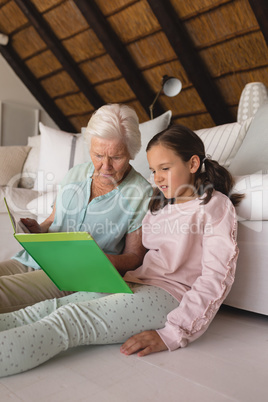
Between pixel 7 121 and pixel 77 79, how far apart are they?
114 centimetres

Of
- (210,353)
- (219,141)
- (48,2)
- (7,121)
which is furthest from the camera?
(7,121)

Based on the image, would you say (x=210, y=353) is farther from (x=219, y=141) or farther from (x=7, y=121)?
(x=7, y=121)

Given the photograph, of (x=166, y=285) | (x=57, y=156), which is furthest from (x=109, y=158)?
(x=57, y=156)

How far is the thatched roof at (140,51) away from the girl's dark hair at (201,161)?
1.97 metres

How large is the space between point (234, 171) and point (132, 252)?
0.64 metres

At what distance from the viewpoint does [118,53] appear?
13.2 ft

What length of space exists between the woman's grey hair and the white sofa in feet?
1.33

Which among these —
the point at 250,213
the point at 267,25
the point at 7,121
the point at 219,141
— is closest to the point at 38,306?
the point at 250,213

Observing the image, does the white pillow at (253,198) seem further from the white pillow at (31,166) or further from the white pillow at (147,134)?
the white pillow at (31,166)

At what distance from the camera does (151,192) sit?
1436 mm

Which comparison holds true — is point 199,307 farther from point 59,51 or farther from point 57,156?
point 59,51

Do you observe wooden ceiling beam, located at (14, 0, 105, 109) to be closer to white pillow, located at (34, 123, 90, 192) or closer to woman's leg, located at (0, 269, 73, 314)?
white pillow, located at (34, 123, 90, 192)

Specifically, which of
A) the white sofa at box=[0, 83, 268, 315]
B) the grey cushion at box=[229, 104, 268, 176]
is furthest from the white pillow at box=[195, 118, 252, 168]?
the grey cushion at box=[229, 104, 268, 176]

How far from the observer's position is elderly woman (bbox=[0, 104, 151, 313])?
Answer: 1.36 meters
